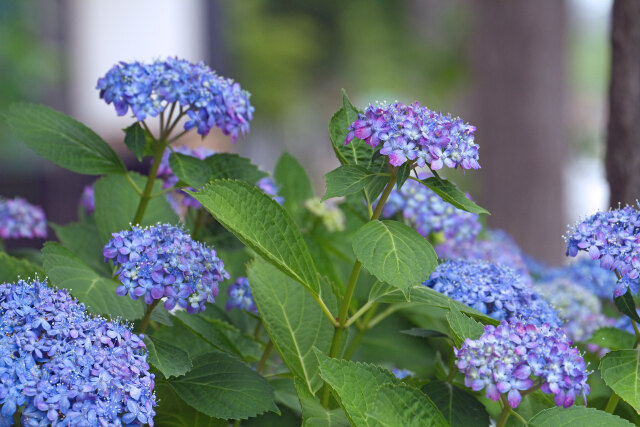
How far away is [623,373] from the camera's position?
3.41ft

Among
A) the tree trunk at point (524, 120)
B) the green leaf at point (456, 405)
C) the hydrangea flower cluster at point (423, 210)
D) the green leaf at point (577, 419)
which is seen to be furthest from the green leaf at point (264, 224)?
the tree trunk at point (524, 120)

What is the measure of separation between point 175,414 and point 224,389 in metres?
0.09

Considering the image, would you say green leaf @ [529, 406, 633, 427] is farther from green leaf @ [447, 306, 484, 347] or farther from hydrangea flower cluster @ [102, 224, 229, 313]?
hydrangea flower cluster @ [102, 224, 229, 313]

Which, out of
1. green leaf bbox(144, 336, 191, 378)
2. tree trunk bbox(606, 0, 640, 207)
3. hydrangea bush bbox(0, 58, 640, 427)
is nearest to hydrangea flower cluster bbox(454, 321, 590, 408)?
hydrangea bush bbox(0, 58, 640, 427)

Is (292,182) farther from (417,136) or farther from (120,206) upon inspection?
(417,136)

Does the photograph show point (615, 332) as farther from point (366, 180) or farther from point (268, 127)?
point (268, 127)

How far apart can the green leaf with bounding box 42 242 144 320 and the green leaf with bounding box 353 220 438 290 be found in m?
0.32

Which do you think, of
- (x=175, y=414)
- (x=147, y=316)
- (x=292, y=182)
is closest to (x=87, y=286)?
(x=147, y=316)

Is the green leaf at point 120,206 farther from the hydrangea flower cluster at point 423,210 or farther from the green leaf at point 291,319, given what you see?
the hydrangea flower cluster at point 423,210

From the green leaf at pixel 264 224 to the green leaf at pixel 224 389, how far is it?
143mm

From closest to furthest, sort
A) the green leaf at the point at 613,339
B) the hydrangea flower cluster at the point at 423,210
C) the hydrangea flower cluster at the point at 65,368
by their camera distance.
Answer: the hydrangea flower cluster at the point at 65,368, the green leaf at the point at 613,339, the hydrangea flower cluster at the point at 423,210

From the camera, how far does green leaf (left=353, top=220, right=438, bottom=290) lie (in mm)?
954

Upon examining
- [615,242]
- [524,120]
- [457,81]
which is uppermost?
[457,81]

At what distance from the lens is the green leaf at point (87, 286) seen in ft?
3.48
